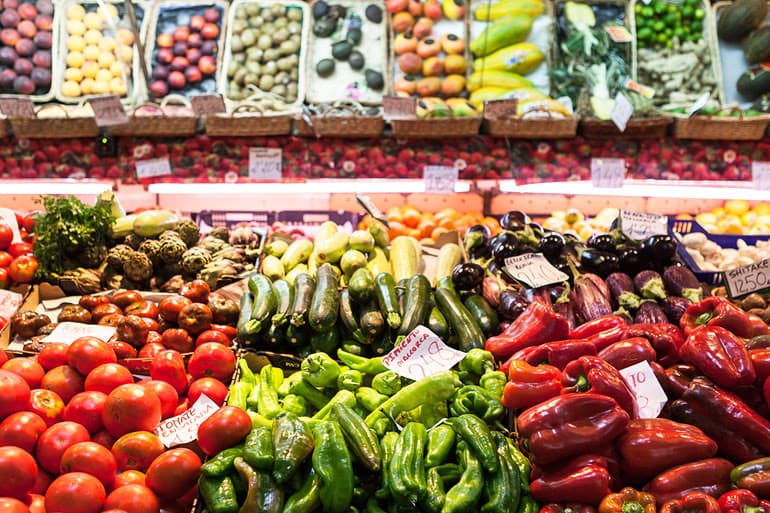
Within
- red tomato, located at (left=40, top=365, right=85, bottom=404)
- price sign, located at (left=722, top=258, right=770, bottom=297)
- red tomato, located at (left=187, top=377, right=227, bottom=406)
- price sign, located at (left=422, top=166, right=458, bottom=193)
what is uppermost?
price sign, located at (left=422, top=166, right=458, bottom=193)

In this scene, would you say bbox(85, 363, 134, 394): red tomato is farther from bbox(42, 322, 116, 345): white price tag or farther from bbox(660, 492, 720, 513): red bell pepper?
bbox(660, 492, 720, 513): red bell pepper

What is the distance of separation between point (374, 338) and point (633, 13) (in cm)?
406

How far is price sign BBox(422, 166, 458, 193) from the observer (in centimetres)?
477

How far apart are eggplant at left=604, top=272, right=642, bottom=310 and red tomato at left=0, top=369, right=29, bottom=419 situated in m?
2.53

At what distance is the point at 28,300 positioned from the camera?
3.39m

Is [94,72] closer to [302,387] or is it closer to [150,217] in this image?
[150,217]

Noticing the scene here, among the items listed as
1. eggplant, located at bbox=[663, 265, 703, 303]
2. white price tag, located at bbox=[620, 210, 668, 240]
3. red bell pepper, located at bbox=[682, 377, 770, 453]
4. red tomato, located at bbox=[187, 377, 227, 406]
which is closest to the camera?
red bell pepper, located at bbox=[682, 377, 770, 453]

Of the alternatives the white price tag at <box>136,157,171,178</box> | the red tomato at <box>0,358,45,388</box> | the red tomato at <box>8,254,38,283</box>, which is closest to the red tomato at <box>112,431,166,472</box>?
the red tomato at <box>0,358,45,388</box>

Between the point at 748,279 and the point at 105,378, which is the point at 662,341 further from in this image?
the point at 105,378

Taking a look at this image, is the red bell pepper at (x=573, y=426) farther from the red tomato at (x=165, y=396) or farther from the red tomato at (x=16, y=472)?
the red tomato at (x=16, y=472)

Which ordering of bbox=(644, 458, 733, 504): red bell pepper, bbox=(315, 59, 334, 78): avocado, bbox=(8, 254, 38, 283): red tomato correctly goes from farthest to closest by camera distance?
bbox=(315, 59, 334, 78): avocado
bbox=(8, 254, 38, 283): red tomato
bbox=(644, 458, 733, 504): red bell pepper

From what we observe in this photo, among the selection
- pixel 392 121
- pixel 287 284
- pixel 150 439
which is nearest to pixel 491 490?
pixel 150 439

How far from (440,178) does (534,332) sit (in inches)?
90.7

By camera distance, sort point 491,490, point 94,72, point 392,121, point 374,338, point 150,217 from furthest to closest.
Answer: point 94,72, point 392,121, point 150,217, point 374,338, point 491,490
